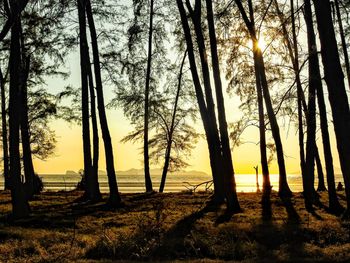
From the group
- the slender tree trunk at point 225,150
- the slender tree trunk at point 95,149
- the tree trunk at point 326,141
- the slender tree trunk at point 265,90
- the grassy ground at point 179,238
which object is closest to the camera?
the grassy ground at point 179,238

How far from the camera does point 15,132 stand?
1566cm

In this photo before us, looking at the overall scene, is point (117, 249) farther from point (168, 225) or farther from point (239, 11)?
point (239, 11)

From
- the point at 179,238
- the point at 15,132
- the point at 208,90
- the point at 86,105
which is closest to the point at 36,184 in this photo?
the point at 86,105

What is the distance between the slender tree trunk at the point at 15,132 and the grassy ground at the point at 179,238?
693 millimetres

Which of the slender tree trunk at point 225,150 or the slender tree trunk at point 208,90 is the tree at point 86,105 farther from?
the slender tree trunk at point 225,150

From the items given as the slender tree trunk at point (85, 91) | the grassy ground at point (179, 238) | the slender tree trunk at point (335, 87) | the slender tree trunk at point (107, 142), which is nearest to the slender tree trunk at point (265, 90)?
the grassy ground at point (179, 238)

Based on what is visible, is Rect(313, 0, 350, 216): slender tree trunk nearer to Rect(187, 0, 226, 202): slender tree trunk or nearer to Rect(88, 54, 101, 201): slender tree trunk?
Rect(187, 0, 226, 202): slender tree trunk

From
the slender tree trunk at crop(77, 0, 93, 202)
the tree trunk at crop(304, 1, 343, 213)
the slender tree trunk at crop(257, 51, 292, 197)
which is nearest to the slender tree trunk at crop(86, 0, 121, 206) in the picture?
the slender tree trunk at crop(77, 0, 93, 202)

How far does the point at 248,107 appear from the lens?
23.8 m

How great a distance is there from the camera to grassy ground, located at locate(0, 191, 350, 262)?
9328 mm

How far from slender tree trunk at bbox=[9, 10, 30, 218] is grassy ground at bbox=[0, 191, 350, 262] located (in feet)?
2.28

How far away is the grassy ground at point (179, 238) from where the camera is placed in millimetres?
9328

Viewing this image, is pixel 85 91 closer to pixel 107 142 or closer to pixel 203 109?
pixel 107 142

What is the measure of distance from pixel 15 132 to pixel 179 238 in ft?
24.1
